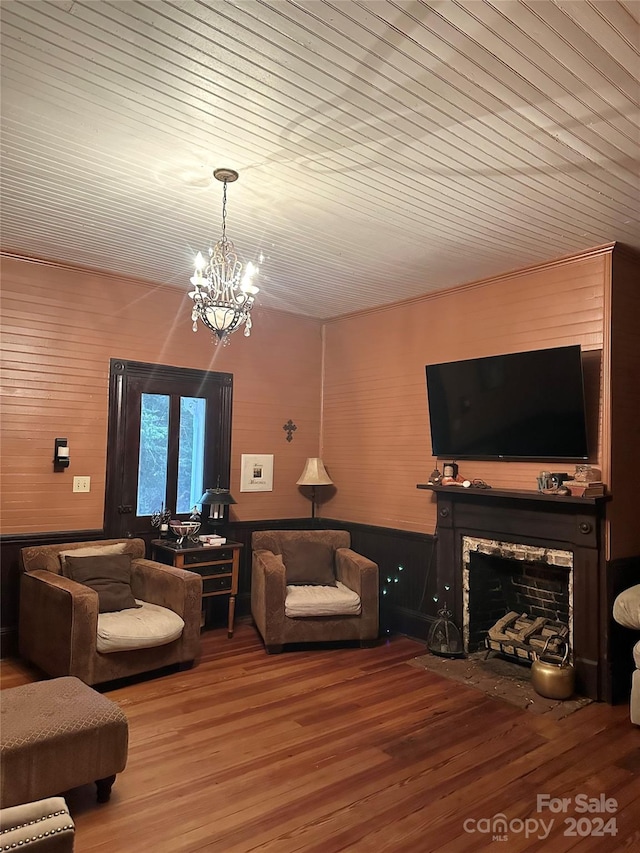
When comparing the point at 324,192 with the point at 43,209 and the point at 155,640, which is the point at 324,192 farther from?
the point at 155,640

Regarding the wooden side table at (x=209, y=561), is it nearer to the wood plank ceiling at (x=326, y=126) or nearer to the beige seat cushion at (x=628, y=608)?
the wood plank ceiling at (x=326, y=126)

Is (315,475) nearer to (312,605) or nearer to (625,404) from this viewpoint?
(312,605)

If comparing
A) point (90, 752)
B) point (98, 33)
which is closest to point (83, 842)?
point (90, 752)

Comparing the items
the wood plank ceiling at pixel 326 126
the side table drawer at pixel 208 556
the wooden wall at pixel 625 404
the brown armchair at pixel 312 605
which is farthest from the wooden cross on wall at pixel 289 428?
the wooden wall at pixel 625 404

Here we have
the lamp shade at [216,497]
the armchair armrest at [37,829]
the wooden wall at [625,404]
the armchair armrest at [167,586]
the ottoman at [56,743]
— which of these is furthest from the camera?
Answer: the lamp shade at [216,497]

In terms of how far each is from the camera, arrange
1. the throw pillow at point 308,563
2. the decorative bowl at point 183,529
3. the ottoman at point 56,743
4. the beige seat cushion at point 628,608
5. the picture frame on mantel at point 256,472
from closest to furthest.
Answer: the ottoman at point 56,743 → the beige seat cushion at point 628,608 → the decorative bowl at point 183,529 → the throw pillow at point 308,563 → the picture frame on mantel at point 256,472

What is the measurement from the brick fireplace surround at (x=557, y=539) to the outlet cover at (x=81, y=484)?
8.48 ft

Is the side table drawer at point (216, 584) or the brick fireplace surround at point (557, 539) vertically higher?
the brick fireplace surround at point (557, 539)

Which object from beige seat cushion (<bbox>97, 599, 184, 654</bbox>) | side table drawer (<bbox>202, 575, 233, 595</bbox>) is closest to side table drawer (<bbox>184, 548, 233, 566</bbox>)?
side table drawer (<bbox>202, 575, 233, 595</bbox>)

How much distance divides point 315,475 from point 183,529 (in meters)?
1.41

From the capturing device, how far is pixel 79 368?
4.52 meters

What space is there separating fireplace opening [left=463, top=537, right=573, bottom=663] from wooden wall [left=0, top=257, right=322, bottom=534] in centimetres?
204

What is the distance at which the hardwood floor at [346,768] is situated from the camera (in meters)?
2.28

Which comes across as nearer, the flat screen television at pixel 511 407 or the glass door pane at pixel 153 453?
the flat screen television at pixel 511 407
